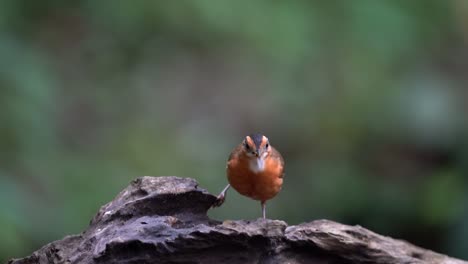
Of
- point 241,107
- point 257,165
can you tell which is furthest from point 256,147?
point 241,107

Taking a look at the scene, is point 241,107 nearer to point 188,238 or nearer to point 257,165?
point 257,165

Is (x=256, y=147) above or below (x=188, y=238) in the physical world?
above

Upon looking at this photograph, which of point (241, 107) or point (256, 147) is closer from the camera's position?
point (256, 147)

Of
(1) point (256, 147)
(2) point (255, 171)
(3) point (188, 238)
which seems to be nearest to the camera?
(3) point (188, 238)

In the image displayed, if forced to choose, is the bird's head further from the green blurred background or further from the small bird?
the green blurred background

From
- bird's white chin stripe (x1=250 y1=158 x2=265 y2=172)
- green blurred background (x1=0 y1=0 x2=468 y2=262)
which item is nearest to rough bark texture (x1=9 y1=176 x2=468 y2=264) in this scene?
bird's white chin stripe (x1=250 y1=158 x2=265 y2=172)

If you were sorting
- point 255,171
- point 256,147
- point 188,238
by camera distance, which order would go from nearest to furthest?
1. point 188,238
2. point 255,171
3. point 256,147

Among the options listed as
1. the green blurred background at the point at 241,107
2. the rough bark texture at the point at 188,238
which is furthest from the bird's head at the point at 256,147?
the green blurred background at the point at 241,107

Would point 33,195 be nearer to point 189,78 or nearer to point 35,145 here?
point 35,145
